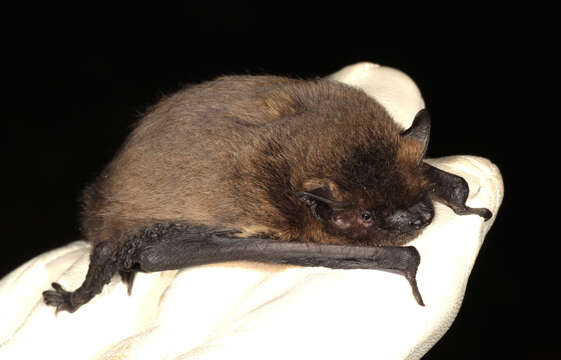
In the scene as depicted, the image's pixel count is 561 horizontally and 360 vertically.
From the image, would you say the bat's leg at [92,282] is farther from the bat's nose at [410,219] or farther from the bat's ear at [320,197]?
the bat's nose at [410,219]

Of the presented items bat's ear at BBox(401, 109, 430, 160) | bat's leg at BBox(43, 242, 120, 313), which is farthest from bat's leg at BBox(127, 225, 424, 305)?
bat's ear at BBox(401, 109, 430, 160)

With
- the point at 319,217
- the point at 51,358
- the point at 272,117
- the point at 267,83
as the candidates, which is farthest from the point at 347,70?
the point at 51,358

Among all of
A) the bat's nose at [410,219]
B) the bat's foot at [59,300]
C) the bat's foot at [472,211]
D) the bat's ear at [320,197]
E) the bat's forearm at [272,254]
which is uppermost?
the bat's ear at [320,197]

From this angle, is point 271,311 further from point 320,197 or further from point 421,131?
point 421,131

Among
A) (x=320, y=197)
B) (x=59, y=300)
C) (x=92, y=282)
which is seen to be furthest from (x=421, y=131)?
(x=59, y=300)

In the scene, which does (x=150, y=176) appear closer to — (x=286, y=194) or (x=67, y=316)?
(x=286, y=194)

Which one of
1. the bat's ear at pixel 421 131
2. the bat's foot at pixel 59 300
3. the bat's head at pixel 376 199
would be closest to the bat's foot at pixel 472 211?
the bat's head at pixel 376 199
